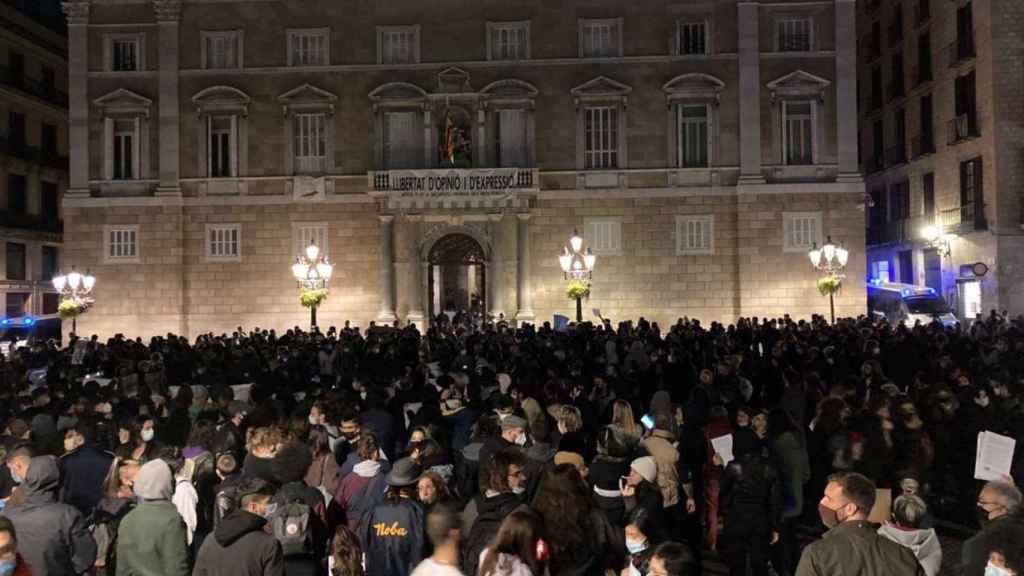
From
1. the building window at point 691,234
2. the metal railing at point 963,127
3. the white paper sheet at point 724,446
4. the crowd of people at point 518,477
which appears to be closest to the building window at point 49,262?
the building window at point 691,234

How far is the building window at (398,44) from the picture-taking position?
111ft

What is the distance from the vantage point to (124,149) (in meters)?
34.3

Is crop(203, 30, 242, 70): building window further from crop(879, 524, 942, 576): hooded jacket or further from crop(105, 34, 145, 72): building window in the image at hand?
crop(879, 524, 942, 576): hooded jacket

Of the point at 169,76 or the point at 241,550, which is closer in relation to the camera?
the point at 241,550

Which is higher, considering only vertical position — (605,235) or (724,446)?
(605,235)

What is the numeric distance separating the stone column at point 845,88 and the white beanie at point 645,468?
28256mm

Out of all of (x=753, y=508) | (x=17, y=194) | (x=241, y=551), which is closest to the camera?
(x=241, y=551)

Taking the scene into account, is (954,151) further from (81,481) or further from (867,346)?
(81,481)

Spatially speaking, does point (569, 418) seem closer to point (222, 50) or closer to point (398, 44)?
point (398, 44)

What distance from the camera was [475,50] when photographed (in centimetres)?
3372

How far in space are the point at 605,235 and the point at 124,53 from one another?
61.6ft

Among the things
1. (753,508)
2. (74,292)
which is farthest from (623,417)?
(74,292)

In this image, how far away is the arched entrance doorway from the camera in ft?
112

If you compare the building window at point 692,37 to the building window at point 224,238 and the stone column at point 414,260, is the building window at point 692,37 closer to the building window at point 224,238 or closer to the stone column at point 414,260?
the stone column at point 414,260
